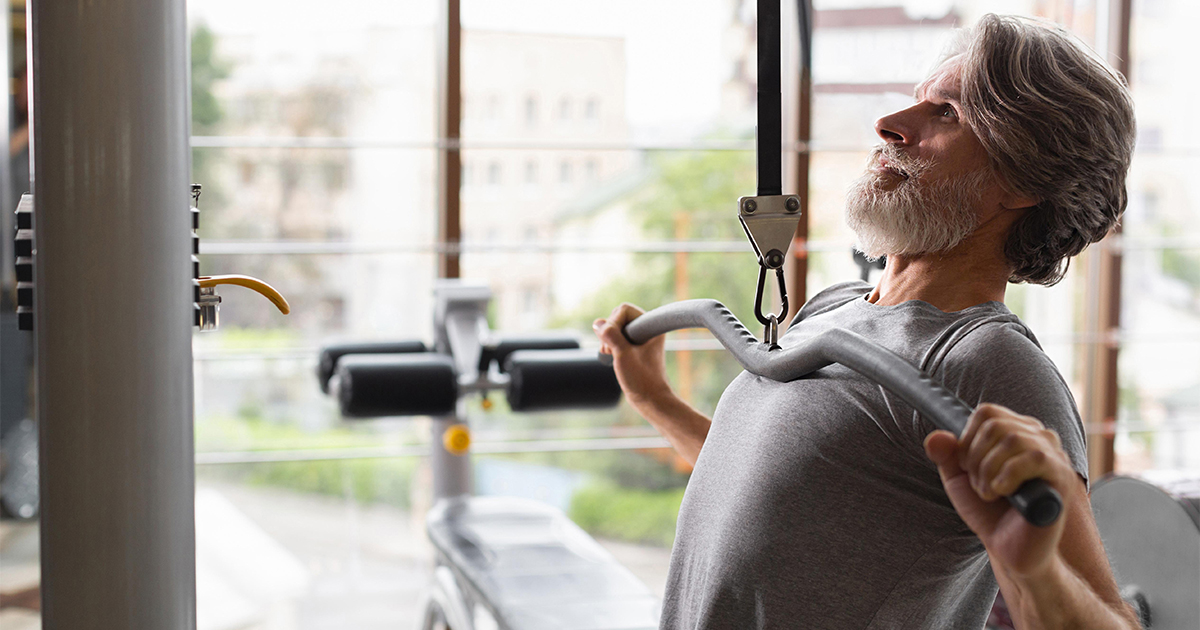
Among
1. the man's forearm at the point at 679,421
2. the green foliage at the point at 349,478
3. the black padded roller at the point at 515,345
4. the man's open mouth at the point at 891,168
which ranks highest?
the man's open mouth at the point at 891,168

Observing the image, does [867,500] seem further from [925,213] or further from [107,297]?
[107,297]

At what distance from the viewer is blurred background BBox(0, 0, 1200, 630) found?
3561 mm

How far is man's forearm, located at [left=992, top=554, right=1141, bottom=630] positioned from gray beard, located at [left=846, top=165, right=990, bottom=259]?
1.32 ft

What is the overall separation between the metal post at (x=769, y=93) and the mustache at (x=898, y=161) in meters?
0.24

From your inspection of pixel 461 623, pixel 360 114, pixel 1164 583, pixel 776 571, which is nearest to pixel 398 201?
pixel 360 114

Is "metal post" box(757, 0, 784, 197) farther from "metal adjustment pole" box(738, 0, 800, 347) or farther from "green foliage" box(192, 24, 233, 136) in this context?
"green foliage" box(192, 24, 233, 136)

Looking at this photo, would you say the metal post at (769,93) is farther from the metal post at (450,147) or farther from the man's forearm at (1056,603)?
the metal post at (450,147)

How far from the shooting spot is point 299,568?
12.3 feet

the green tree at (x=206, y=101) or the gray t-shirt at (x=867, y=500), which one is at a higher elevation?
the green tree at (x=206, y=101)

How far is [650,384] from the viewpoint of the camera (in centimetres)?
142

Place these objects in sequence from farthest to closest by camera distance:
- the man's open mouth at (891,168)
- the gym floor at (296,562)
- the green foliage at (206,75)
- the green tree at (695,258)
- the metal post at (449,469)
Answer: the green tree at (695,258) < the green foliage at (206,75) < the gym floor at (296,562) < the metal post at (449,469) < the man's open mouth at (891,168)

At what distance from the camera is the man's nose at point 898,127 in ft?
3.72

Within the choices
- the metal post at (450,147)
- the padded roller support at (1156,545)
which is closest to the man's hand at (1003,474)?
the padded roller support at (1156,545)

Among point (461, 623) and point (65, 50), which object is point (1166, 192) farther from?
point (65, 50)
